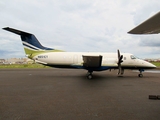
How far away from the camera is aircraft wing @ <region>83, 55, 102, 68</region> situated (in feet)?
36.2

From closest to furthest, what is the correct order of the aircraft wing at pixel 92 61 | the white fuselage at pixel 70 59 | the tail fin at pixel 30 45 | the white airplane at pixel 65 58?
1. the aircraft wing at pixel 92 61
2. the white airplane at pixel 65 58
3. the white fuselage at pixel 70 59
4. the tail fin at pixel 30 45

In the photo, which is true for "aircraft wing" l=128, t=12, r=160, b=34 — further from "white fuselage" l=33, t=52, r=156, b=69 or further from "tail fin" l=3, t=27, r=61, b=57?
"tail fin" l=3, t=27, r=61, b=57

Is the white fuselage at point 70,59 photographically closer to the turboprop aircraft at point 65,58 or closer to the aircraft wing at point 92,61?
the turboprop aircraft at point 65,58

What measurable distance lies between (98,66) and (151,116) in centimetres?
855

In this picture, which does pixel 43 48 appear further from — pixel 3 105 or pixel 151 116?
pixel 151 116

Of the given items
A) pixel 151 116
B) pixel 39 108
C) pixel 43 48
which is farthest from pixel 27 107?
pixel 43 48

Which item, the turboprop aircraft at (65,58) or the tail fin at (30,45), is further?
the tail fin at (30,45)

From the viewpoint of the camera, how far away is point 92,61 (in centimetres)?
1149

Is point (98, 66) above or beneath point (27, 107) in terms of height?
above

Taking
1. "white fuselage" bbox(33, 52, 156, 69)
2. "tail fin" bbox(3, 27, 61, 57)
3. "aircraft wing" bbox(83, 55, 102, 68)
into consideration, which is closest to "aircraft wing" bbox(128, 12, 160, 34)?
"aircraft wing" bbox(83, 55, 102, 68)

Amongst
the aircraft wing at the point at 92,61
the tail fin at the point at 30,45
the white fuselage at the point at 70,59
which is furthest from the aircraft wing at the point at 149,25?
the tail fin at the point at 30,45

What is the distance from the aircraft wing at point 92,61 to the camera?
11039 mm

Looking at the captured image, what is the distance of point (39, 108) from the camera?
4.36 metres

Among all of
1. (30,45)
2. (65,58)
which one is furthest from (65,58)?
(30,45)
